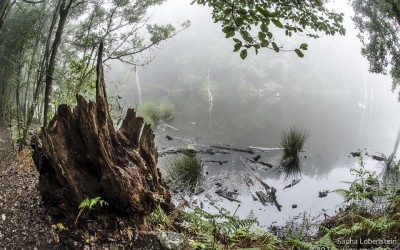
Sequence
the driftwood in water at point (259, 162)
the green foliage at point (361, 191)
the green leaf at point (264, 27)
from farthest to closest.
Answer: the driftwood in water at point (259, 162) → the green foliage at point (361, 191) → the green leaf at point (264, 27)

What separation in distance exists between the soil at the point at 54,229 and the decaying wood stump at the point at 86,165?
0.16 metres

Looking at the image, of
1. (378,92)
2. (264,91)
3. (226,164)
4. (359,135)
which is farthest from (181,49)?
(226,164)

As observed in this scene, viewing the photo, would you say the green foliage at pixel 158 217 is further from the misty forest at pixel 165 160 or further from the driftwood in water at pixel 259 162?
the driftwood in water at pixel 259 162

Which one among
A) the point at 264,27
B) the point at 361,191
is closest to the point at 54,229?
the point at 264,27

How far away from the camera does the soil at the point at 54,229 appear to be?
2.99 m

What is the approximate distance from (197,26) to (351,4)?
3008 inches

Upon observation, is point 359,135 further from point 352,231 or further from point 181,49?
point 181,49

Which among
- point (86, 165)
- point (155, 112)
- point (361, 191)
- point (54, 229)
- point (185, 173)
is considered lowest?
point (361, 191)

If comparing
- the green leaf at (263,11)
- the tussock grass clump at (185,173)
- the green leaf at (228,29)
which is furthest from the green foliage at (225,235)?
the tussock grass clump at (185,173)

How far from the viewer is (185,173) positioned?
26.5 feet

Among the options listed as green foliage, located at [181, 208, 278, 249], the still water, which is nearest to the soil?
green foliage, located at [181, 208, 278, 249]

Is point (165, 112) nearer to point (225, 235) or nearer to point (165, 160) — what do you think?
point (165, 160)

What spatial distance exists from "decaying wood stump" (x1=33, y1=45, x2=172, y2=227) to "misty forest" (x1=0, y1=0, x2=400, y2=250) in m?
0.02

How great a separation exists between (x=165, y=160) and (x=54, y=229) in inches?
258
